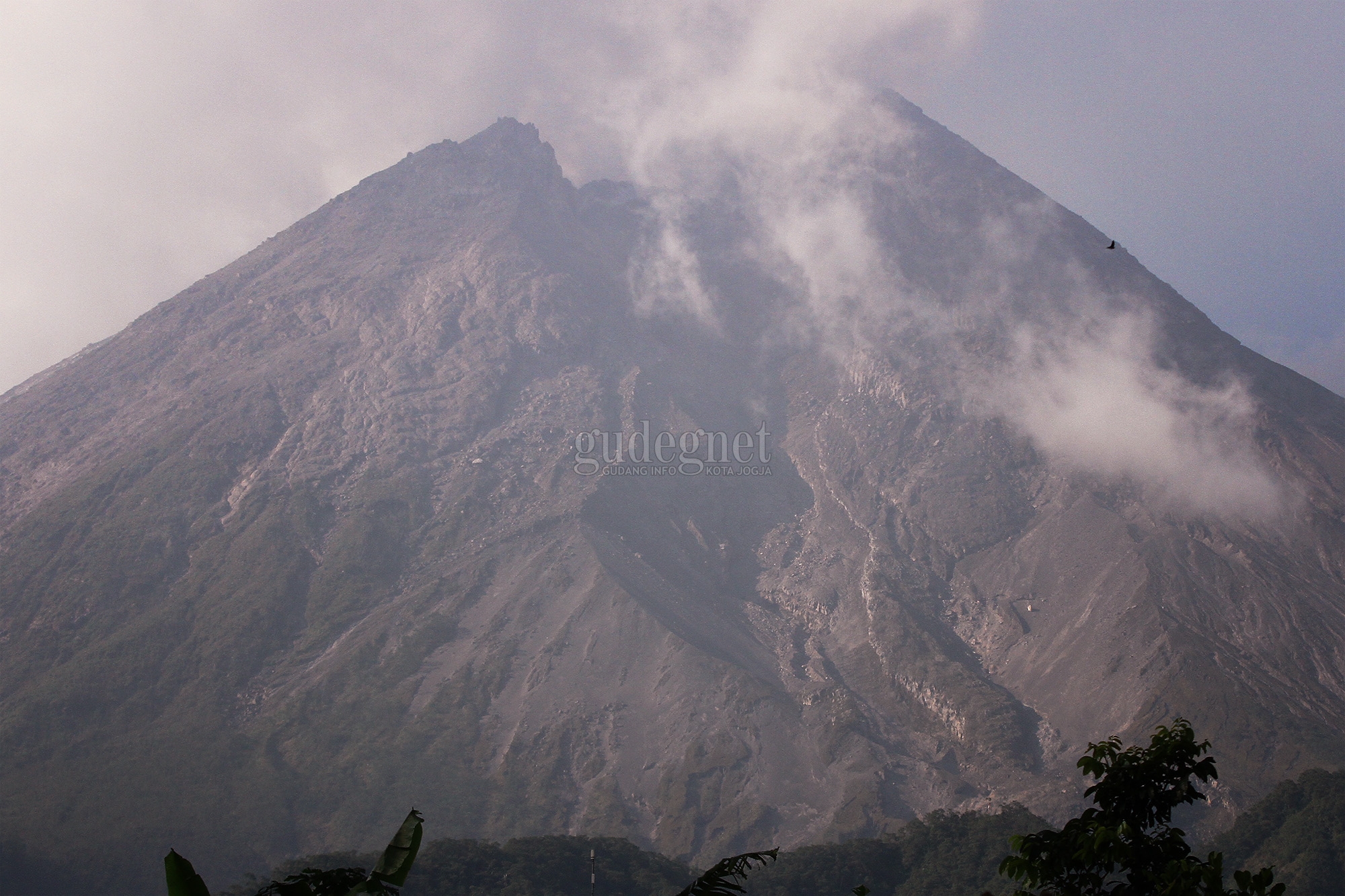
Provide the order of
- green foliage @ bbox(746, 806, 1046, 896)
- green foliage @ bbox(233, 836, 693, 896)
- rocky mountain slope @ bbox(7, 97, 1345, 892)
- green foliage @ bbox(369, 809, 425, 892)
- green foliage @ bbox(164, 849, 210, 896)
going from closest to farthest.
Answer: green foliage @ bbox(164, 849, 210, 896), green foliage @ bbox(369, 809, 425, 892), green foliage @ bbox(233, 836, 693, 896), green foliage @ bbox(746, 806, 1046, 896), rocky mountain slope @ bbox(7, 97, 1345, 892)

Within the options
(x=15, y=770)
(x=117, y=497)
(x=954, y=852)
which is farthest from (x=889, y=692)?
(x=117, y=497)

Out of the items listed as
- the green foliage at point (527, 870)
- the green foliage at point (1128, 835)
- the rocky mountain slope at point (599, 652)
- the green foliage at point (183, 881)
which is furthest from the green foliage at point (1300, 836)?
the green foliage at point (183, 881)

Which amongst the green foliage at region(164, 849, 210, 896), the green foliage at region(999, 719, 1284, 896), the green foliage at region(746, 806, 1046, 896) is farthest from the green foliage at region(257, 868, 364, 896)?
the green foliage at region(746, 806, 1046, 896)

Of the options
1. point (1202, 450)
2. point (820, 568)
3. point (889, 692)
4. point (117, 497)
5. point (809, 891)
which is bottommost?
point (117, 497)

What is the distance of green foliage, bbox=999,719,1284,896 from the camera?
1234 cm

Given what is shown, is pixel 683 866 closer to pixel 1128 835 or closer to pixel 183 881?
pixel 1128 835

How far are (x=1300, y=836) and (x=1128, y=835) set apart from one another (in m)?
102

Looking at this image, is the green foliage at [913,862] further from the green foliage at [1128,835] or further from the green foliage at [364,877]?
the green foliage at [364,877]

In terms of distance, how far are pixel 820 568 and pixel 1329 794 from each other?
100 m

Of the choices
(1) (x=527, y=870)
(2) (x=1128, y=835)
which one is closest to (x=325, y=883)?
(2) (x=1128, y=835)

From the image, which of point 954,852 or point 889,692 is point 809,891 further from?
point 889,692

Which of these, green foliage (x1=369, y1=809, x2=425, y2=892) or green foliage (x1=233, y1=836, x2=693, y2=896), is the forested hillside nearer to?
green foliage (x1=233, y1=836, x2=693, y2=896)

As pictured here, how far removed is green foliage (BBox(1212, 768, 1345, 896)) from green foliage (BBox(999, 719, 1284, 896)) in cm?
8858

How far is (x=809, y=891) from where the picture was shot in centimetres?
9444
